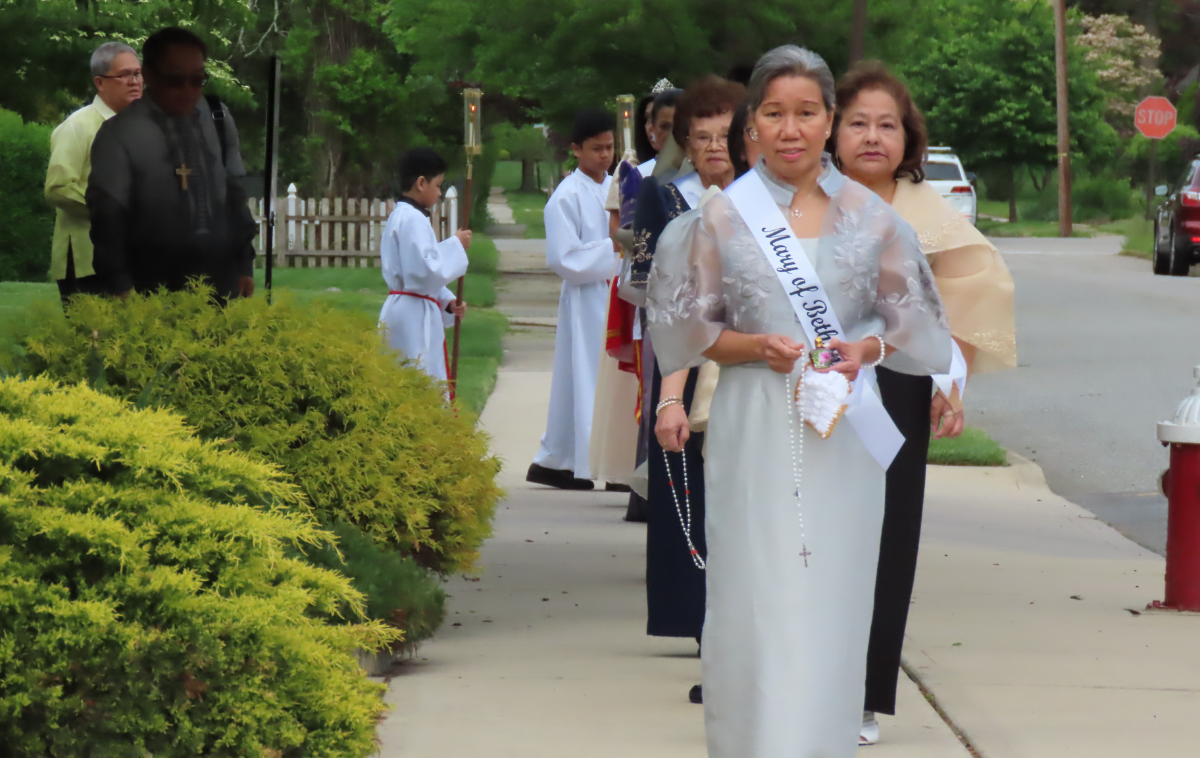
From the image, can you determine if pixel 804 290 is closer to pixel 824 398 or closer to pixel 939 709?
pixel 824 398

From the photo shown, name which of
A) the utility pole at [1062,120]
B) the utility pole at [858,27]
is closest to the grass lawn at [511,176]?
the utility pole at [1062,120]

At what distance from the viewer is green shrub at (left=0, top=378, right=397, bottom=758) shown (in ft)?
11.9

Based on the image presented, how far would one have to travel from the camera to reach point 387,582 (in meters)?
4.92

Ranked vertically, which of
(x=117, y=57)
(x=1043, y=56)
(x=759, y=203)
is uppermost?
(x=1043, y=56)

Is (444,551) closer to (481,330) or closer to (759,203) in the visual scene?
(759,203)

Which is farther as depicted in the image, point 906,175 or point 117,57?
point 117,57

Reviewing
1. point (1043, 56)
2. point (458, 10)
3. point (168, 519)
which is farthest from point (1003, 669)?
point (1043, 56)

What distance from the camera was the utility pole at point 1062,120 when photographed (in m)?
39.4

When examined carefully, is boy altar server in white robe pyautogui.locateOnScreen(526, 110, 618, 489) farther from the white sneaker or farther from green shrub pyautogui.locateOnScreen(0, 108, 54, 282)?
green shrub pyautogui.locateOnScreen(0, 108, 54, 282)

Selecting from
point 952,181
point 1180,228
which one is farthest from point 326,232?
point 952,181

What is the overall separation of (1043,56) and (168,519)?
46.2 m

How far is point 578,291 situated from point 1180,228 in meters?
18.9

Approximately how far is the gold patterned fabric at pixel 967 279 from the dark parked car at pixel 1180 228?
70.0 ft

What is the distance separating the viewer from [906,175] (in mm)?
4488
